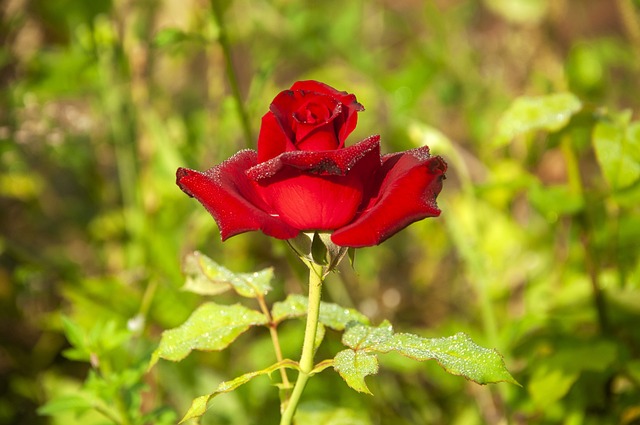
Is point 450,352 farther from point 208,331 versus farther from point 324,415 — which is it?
point 324,415

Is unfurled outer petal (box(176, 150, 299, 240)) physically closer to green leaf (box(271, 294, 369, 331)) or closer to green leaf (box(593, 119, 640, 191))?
green leaf (box(271, 294, 369, 331))

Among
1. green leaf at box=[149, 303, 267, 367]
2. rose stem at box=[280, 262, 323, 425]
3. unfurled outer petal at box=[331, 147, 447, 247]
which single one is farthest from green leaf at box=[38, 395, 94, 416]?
unfurled outer petal at box=[331, 147, 447, 247]

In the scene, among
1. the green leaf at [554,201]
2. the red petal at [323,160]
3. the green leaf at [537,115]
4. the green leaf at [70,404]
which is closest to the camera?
the red petal at [323,160]

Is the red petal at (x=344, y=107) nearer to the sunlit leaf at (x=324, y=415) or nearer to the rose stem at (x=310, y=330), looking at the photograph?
the rose stem at (x=310, y=330)

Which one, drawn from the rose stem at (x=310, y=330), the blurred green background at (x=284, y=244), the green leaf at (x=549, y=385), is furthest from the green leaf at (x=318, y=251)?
the green leaf at (x=549, y=385)

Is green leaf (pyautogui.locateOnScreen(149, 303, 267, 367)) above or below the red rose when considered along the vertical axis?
below

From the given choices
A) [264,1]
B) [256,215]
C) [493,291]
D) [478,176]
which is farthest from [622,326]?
[264,1]
